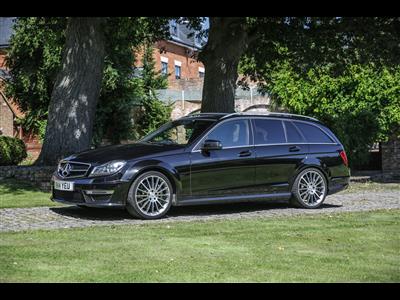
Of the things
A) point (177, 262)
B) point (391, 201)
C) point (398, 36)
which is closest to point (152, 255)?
point (177, 262)

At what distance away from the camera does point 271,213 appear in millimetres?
11742

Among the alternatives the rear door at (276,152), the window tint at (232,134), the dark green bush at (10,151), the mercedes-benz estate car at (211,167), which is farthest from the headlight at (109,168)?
the dark green bush at (10,151)

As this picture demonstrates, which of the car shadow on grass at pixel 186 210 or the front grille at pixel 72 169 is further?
the car shadow on grass at pixel 186 210

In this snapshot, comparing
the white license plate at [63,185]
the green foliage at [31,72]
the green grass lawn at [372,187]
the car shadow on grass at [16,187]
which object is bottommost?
the green grass lawn at [372,187]

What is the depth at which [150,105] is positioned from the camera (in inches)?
1443

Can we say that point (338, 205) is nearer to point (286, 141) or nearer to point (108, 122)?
point (286, 141)

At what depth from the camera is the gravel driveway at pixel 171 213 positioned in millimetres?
10273

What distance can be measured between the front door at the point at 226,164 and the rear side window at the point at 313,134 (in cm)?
128

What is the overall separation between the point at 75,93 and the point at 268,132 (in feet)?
17.8

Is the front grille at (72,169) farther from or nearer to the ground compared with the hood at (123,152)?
nearer to the ground

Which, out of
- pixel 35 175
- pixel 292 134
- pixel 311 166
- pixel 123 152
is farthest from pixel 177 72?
pixel 123 152

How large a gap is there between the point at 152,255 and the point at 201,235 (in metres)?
1.67

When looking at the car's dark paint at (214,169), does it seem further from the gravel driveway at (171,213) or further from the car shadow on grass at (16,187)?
the car shadow on grass at (16,187)

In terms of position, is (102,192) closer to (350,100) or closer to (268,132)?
(268,132)
